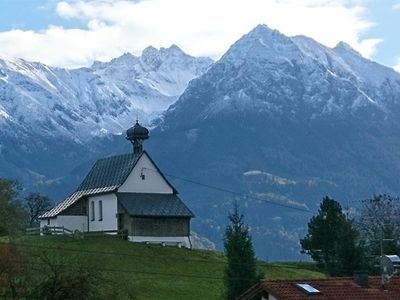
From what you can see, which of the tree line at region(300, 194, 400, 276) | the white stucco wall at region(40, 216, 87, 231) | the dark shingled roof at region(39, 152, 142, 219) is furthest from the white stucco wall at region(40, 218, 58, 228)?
the tree line at region(300, 194, 400, 276)

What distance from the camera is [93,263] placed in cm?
5291

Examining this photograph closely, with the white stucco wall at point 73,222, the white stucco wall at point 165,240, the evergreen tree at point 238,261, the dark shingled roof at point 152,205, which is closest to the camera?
the evergreen tree at point 238,261

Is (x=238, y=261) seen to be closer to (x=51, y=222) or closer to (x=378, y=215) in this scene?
(x=51, y=222)

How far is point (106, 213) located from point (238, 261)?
1390 inches

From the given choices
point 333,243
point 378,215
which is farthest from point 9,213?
point 378,215

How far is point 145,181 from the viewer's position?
102 meters

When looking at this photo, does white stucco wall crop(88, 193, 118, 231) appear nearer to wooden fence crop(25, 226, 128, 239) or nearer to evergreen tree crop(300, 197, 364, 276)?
wooden fence crop(25, 226, 128, 239)

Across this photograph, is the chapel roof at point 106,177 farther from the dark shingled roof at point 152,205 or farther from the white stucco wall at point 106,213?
the dark shingled roof at point 152,205

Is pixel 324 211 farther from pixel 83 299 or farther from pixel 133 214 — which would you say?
pixel 83 299

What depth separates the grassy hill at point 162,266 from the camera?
72562 millimetres

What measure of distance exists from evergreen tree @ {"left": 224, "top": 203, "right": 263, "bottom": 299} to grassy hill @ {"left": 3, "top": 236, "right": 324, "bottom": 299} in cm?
249

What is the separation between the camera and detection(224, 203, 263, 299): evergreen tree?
214 ft

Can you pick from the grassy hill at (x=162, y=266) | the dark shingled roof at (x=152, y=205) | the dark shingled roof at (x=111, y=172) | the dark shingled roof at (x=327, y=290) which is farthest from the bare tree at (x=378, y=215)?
the dark shingled roof at (x=327, y=290)

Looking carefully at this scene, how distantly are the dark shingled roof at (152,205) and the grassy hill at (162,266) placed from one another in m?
6.67
